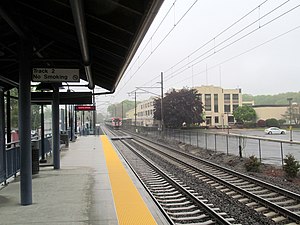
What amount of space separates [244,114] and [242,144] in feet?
163

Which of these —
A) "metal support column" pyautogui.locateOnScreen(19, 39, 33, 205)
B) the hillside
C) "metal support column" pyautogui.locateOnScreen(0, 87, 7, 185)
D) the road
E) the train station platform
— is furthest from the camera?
the hillside

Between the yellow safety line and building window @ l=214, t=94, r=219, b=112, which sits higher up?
building window @ l=214, t=94, r=219, b=112

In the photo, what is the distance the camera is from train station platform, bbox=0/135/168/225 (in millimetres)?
6252

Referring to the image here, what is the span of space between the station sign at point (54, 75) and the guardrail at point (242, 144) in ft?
34.1

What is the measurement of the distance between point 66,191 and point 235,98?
76802 millimetres

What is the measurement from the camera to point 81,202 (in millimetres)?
7523

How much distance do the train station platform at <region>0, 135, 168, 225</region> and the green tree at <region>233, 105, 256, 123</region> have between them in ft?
208

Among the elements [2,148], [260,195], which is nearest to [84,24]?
[2,148]

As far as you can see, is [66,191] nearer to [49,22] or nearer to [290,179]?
[49,22]

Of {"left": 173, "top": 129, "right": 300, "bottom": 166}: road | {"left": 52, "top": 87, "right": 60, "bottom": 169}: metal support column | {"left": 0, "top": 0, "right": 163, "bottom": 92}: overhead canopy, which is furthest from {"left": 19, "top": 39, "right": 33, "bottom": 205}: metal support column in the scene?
{"left": 173, "top": 129, "right": 300, "bottom": 166}: road

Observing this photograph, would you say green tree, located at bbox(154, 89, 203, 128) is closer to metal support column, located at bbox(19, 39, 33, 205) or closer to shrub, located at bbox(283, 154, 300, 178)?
shrub, located at bbox(283, 154, 300, 178)

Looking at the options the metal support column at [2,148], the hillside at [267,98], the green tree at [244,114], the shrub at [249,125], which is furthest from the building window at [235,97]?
the metal support column at [2,148]

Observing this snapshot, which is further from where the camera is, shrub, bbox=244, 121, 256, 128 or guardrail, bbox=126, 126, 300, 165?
shrub, bbox=244, 121, 256, 128

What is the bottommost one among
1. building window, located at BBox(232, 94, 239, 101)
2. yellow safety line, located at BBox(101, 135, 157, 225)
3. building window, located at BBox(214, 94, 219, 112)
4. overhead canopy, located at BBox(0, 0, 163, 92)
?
yellow safety line, located at BBox(101, 135, 157, 225)
